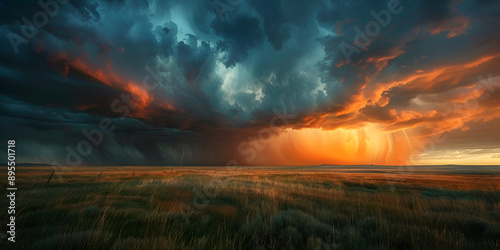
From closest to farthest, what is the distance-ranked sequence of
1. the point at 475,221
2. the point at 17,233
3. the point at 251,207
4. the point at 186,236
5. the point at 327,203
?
1. the point at 17,233
2. the point at 186,236
3. the point at 475,221
4. the point at 251,207
5. the point at 327,203

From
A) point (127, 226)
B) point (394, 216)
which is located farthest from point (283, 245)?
point (394, 216)

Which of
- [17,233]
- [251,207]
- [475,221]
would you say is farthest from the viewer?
[251,207]

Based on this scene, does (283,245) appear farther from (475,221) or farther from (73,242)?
(475,221)

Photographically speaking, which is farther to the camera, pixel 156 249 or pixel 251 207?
pixel 251 207

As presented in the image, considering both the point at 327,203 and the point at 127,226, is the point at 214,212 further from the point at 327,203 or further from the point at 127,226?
the point at 327,203

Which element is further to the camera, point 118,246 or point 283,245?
point 283,245

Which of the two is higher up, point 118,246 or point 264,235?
point 118,246

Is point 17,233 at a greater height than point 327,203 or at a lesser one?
greater

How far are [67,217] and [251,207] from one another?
19.8 feet

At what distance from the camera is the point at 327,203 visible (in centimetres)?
977

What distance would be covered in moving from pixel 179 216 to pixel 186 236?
1.60m

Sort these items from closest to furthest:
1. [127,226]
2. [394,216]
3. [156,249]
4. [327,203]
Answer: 1. [156,249]
2. [127,226]
3. [394,216]
4. [327,203]

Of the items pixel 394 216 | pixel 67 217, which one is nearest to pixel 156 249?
pixel 67 217

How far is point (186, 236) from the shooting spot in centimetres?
512
